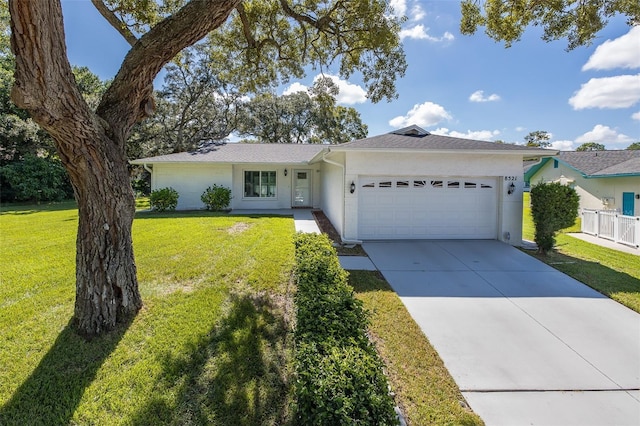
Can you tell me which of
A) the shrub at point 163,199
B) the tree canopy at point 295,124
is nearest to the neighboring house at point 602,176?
the shrub at point 163,199

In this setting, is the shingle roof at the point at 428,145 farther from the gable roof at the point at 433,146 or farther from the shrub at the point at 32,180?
the shrub at the point at 32,180

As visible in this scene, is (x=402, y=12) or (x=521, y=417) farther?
(x=402, y=12)

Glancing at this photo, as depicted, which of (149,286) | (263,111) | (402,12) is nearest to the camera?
(149,286)

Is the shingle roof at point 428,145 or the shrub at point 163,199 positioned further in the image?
the shrub at point 163,199

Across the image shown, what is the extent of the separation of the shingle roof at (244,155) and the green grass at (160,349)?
30.0ft

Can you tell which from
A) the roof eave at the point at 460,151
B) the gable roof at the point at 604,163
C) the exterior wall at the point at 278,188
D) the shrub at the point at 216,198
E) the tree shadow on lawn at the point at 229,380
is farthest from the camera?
the exterior wall at the point at 278,188

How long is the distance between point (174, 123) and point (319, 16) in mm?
22083

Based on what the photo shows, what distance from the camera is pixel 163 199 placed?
14992mm

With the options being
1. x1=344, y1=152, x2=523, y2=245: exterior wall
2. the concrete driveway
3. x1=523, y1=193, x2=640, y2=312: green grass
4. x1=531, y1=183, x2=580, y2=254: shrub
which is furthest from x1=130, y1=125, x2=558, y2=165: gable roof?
the concrete driveway

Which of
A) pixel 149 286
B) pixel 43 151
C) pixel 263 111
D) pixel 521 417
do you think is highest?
pixel 263 111

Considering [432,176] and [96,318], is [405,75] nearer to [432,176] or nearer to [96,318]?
[432,176]

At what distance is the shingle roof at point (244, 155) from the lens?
1523cm

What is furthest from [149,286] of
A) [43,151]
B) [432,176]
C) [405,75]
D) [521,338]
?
[43,151]

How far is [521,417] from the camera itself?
2701 millimetres
